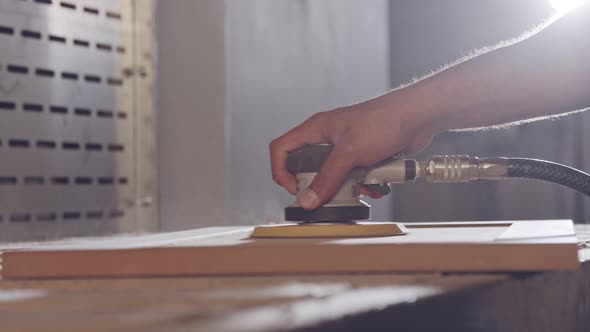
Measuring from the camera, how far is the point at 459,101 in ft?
3.04

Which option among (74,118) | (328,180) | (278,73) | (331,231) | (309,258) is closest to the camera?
(309,258)

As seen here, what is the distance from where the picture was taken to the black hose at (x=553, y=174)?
1.00 metres

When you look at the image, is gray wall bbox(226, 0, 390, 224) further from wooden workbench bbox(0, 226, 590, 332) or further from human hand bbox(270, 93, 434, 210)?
wooden workbench bbox(0, 226, 590, 332)

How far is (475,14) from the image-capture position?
2992 mm

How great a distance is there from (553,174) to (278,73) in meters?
1.36

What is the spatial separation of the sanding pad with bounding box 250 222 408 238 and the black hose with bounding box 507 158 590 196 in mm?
308

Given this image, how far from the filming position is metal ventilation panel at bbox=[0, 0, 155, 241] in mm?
1590

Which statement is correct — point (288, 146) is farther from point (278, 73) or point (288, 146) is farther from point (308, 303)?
point (278, 73)

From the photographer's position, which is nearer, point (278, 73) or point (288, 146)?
point (288, 146)

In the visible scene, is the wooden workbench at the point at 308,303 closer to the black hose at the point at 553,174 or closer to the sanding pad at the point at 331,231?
the sanding pad at the point at 331,231

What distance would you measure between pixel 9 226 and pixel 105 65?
431 millimetres

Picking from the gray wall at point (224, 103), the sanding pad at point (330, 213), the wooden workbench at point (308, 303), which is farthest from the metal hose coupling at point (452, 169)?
the gray wall at point (224, 103)

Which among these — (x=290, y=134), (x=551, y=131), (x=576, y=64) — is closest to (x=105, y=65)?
(x=290, y=134)

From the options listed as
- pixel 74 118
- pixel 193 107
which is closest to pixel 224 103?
pixel 193 107
